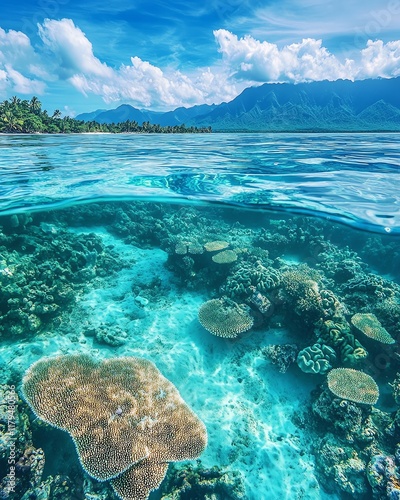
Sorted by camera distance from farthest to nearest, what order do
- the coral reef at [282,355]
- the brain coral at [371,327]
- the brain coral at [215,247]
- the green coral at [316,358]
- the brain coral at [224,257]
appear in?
the brain coral at [215,247] → the brain coral at [224,257] → the coral reef at [282,355] → the brain coral at [371,327] → the green coral at [316,358]

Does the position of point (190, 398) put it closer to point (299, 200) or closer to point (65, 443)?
point (65, 443)

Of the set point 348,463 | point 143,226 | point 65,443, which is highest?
point 143,226

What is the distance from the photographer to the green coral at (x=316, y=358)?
6.55 meters

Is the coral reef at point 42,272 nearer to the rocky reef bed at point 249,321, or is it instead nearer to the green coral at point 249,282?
the rocky reef bed at point 249,321

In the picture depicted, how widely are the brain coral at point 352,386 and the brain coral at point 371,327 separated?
46.0 inches

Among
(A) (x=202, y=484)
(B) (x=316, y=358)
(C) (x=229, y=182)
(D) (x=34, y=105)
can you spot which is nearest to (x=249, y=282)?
(B) (x=316, y=358)

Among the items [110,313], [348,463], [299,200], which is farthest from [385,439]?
[299,200]

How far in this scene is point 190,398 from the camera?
255 inches

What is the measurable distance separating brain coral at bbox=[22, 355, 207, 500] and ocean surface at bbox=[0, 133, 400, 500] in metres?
0.03

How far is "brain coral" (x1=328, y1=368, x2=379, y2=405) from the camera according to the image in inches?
226

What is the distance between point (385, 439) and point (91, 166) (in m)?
15.7

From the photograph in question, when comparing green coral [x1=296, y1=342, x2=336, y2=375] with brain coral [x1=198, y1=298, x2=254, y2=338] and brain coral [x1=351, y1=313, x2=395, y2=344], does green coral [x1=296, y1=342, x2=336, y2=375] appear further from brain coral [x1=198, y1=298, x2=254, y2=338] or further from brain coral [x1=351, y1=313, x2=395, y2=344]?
brain coral [x1=198, y1=298, x2=254, y2=338]

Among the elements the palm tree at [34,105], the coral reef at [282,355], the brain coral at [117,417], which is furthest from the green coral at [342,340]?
the palm tree at [34,105]

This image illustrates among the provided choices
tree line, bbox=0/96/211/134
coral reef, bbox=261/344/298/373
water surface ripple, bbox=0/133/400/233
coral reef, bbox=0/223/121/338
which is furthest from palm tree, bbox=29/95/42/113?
coral reef, bbox=261/344/298/373
